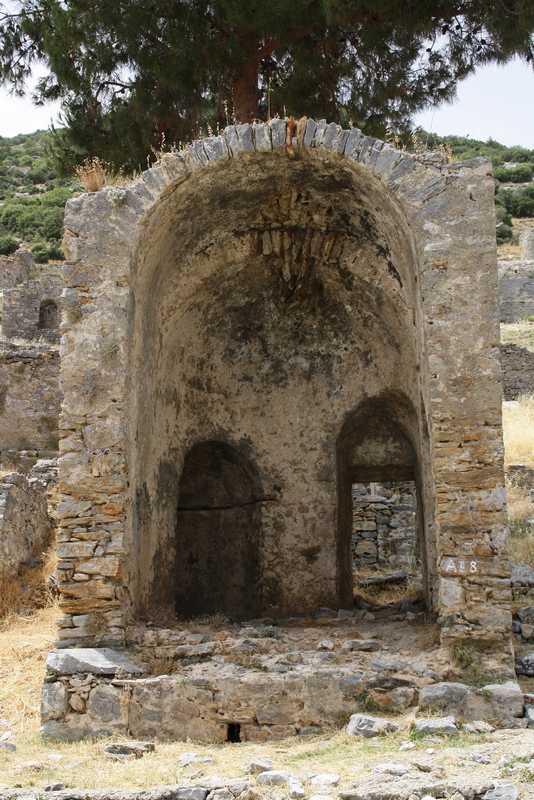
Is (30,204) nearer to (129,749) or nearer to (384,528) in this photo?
(384,528)

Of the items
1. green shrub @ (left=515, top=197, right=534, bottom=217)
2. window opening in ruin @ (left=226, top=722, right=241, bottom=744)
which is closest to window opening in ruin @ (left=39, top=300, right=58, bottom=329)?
window opening in ruin @ (left=226, top=722, right=241, bottom=744)

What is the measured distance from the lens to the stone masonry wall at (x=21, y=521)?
10328 millimetres

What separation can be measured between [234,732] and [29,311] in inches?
773

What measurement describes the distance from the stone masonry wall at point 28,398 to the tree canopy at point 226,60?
692 centimetres

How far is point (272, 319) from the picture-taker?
31.0 ft

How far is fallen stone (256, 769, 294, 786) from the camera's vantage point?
15.4 feet

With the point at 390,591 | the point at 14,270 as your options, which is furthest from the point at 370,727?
the point at 14,270

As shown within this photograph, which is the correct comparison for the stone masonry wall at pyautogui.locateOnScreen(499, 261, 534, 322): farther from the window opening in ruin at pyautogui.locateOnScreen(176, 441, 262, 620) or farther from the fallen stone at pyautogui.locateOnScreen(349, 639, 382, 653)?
the fallen stone at pyautogui.locateOnScreen(349, 639, 382, 653)

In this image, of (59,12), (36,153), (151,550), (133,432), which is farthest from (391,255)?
(36,153)

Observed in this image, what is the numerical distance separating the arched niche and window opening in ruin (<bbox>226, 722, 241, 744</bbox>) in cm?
1957

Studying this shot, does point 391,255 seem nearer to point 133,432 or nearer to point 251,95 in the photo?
point 133,432

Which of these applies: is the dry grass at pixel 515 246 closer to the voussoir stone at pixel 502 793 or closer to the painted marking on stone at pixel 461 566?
the painted marking on stone at pixel 461 566

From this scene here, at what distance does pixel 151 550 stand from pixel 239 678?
186cm

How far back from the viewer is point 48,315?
24.6 meters
